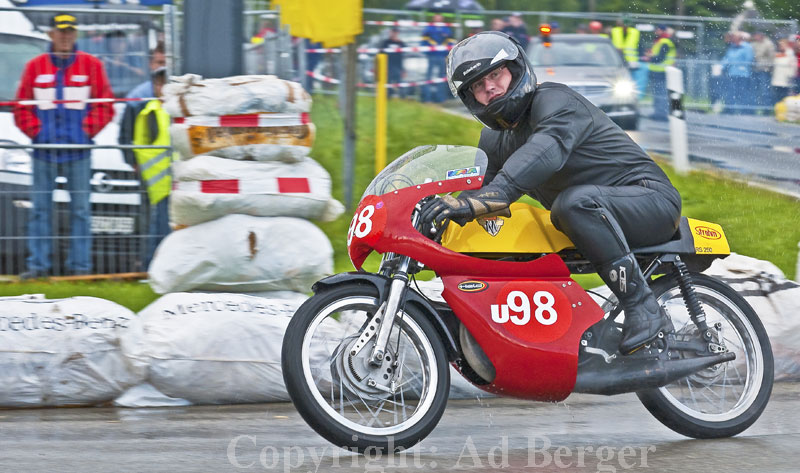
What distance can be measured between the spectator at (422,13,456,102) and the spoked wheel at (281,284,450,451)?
12.0m

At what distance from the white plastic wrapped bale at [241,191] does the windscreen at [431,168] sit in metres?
1.93

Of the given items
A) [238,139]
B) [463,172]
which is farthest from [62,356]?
[463,172]

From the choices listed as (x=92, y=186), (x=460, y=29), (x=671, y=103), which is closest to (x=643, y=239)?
(x=92, y=186)

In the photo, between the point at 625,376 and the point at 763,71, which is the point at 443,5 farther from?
the point at 625,376

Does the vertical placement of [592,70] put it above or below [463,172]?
below

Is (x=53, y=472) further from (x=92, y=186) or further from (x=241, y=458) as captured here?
(x=92, y=186)

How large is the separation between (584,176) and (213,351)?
2.15m

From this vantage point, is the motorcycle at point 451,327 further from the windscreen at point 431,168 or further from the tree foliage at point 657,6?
the tree foliage at point 657,6

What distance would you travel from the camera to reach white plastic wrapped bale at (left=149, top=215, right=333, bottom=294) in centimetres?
707

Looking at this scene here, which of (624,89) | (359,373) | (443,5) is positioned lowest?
(624,89)

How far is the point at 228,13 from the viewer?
7.68 meters

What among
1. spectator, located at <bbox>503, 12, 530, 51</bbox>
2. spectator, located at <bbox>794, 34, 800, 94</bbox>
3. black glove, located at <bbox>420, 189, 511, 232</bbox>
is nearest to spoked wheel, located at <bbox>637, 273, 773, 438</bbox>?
black glove, located at <bbox>420, 189, 511, 232</bbox>

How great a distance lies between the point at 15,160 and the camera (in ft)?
27.3

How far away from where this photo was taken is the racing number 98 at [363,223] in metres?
5.14
